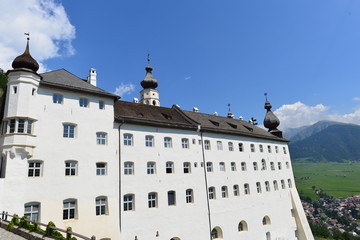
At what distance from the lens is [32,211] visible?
56.3 feet

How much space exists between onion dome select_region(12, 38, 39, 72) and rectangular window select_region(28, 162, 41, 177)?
7.91 m

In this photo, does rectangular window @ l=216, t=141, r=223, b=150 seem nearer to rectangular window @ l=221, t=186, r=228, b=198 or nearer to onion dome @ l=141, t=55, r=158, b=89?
rectangular window @ l=221, t=186, r=228, b=198

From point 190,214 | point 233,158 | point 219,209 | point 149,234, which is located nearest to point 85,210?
point 149,234

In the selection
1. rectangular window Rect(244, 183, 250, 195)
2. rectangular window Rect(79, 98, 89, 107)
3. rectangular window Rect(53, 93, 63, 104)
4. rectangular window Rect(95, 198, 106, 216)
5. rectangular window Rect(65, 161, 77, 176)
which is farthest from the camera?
rectangular window Rect(244, 183, 250, 195)

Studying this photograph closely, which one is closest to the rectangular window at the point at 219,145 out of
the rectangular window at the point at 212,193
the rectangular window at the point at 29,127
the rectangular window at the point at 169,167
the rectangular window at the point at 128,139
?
the rectangular window at the point at 212,193

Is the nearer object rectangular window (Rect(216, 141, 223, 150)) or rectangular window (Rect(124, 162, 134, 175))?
rectangular window (Rect(124, 162, 134, 175))

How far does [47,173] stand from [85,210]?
14.2 ft

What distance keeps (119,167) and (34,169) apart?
268 inches

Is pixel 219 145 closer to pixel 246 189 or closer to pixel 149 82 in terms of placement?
pixel 246 189

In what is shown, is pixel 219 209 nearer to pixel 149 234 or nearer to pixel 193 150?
pixel 193 150

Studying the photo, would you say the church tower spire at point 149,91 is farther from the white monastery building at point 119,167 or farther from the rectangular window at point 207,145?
the rectangular window at point 207,145

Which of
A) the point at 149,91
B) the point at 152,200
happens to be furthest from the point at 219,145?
the point at 149,91

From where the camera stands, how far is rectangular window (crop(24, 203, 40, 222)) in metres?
16.9

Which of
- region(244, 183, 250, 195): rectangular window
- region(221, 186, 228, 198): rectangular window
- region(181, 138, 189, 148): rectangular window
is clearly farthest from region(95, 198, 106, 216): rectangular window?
region(244, 183, 250, 195): rectangular window
